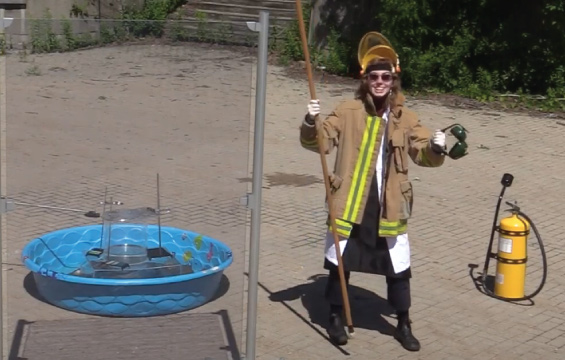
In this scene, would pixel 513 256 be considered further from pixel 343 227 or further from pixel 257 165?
pixel 257 165

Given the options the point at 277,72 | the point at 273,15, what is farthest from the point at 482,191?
the point at 273,15

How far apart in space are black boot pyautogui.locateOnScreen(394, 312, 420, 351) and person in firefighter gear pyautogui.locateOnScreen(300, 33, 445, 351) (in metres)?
0.28

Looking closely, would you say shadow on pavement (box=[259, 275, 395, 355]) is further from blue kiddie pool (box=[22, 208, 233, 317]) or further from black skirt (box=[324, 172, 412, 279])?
blue kiddie pool (box=[22, 208, 233, 317])

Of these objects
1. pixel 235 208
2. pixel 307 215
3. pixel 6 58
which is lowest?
pixel 307 215

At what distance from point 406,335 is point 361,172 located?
991 mm

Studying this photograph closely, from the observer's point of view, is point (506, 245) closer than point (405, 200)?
No

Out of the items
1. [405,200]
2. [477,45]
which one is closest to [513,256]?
[405,200]

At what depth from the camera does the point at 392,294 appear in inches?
213

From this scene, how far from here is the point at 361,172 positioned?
519 centimetres

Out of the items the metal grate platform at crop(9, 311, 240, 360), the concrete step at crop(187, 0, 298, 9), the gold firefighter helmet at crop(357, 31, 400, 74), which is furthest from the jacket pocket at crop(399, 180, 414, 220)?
the concrete step at crop(187, 0, 298, 9)

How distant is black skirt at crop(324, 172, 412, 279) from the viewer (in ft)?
17.2

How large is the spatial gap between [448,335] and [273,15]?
1295 centimetres

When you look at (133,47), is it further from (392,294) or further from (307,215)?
(307,215)

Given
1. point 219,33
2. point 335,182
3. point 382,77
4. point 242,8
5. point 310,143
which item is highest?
point 219,33
